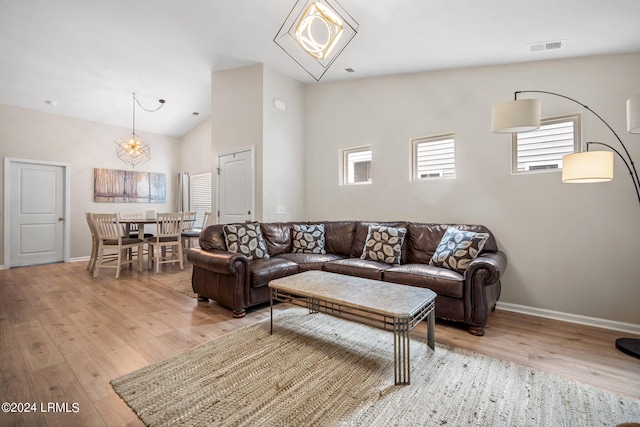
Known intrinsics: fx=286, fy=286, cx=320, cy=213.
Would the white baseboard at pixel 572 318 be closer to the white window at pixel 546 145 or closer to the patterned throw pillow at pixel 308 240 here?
the white window at pixel 546 145

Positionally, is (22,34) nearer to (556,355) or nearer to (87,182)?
(87,182)

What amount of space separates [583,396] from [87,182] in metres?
8.11

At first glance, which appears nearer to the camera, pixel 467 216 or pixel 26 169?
pixel 467 216

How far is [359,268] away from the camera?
10.5 feet

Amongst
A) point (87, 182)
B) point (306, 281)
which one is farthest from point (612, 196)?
point (87, 182)

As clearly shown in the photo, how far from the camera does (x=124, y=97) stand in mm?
5457

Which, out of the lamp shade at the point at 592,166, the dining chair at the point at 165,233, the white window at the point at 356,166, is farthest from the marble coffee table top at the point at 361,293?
the dining chair at the point at 165,233

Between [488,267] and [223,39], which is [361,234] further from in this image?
[223,39]

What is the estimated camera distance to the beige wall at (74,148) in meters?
5.28

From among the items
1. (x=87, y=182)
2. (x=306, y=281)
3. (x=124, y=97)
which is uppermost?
(x=124, y=97)

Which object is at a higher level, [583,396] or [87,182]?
[87,182]

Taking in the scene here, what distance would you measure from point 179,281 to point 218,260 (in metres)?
1.78

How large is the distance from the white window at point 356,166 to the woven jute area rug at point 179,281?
278 centimetres

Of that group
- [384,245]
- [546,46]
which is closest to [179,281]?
[384,245]
